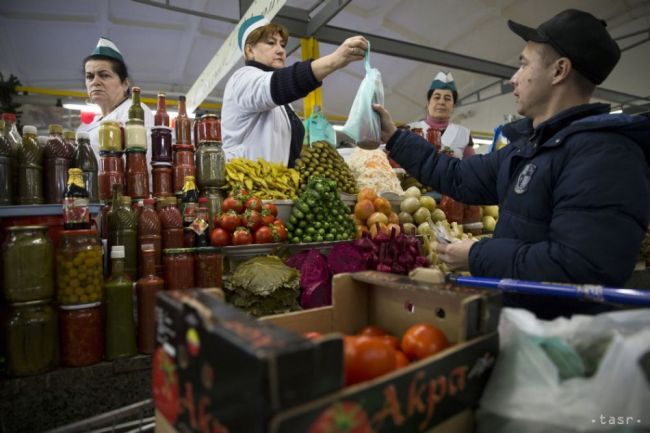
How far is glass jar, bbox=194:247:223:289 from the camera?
2070 millimetres

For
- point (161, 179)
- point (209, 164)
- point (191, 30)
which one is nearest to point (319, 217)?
point (209, 164)

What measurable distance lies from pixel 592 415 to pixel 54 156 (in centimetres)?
227

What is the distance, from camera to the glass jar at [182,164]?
233 cm

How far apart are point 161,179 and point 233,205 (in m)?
0.44

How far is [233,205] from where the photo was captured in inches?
94.0

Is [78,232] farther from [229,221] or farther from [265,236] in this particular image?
[265,236]

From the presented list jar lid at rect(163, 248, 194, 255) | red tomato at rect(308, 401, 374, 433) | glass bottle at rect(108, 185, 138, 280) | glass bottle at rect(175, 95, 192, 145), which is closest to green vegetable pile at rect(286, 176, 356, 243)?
jar lid at rect(163, 248, 194, 255)

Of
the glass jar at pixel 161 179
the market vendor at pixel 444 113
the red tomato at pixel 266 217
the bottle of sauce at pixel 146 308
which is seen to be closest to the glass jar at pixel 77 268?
the bottle of sauce at pixel 146 308

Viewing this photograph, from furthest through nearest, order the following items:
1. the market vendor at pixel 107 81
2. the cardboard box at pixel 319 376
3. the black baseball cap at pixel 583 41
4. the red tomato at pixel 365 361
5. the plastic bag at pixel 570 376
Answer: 1. the market vendor at pixel 107 81
2. the black baseball cap at pixel 583 41
3. the red tomato at pixel 365 361
4. the plastic bag at pixel 570 376
5. the cardboard box at pixel 319 376

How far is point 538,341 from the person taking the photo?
2.40 ft

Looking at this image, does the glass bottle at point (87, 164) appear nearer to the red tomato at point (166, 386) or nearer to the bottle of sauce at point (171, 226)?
the bottle of sauce at point (171, 226)

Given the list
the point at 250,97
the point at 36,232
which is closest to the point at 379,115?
the point at 250,97

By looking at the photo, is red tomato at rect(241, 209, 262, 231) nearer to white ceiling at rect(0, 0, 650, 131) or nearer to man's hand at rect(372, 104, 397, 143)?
man's hand at rect(372, 104, 397, 143)

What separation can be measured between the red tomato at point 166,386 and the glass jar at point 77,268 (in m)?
1.15
